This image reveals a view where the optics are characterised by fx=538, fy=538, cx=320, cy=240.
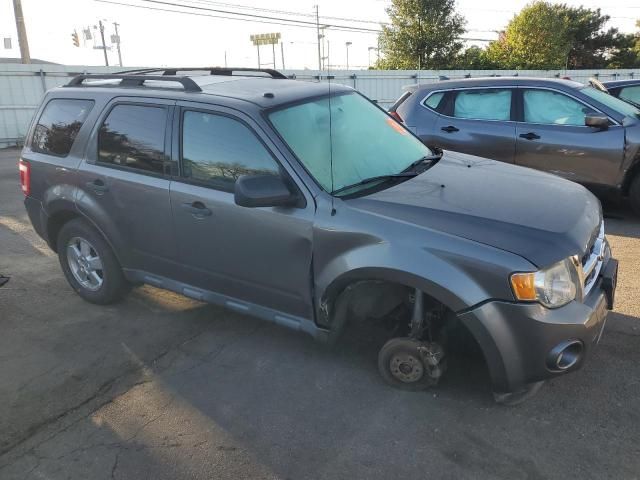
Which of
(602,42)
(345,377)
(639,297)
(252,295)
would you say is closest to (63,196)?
(252,295)

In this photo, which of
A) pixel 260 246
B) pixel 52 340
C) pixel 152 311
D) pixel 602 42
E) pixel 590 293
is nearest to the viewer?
pixel 590 293

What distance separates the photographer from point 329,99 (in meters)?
3.68

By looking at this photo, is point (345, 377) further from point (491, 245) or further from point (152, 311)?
point (152, 311)

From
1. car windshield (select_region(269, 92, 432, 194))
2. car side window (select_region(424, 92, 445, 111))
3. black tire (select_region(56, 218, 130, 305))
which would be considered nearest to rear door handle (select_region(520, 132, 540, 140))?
car side window (select_region(424, 92, 445, 111))

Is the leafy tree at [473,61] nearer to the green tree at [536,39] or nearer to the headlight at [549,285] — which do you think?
the green tree at [536,39]

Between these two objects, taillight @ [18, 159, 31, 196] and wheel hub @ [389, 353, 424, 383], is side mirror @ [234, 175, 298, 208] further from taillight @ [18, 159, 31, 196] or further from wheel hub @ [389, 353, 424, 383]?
taillight @ [18, 159, 31, 196]

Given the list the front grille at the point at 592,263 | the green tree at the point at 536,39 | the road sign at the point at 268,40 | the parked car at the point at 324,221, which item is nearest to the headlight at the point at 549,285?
the parked car at the point at 324,221

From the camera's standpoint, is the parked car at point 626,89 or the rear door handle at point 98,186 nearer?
the rear door handle at point 98,186

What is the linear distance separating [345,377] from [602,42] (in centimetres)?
4676

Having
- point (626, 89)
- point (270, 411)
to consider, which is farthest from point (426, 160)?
point (626, 89)

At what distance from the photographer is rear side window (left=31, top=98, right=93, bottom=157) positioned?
4.26 meters

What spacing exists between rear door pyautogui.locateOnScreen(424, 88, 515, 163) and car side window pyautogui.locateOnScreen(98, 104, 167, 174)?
4.21m

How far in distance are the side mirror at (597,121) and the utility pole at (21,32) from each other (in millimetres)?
23902

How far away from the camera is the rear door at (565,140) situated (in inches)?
238
